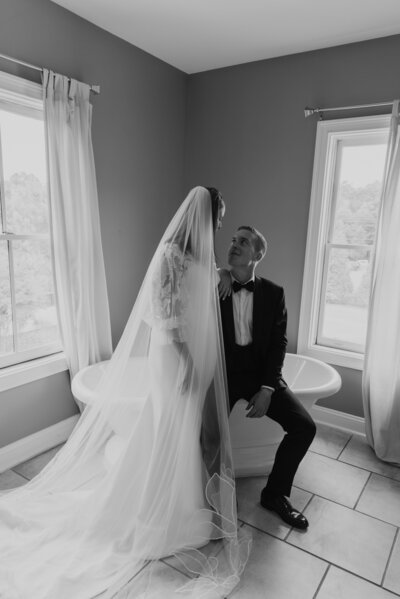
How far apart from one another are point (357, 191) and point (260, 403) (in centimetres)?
184

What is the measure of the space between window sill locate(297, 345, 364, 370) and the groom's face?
132 centimetres

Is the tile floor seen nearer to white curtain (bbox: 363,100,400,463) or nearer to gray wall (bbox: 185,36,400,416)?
white curtain (bbox: 363,100,400,463)

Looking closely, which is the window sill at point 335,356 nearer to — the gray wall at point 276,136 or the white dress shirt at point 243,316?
the gray wall at point 276,136

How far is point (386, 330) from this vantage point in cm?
285

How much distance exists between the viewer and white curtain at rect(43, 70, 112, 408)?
2570 mm

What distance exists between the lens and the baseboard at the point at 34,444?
2.60 meters

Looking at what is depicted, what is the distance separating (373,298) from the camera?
2867 millimetres

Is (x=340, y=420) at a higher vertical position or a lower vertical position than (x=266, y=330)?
lower

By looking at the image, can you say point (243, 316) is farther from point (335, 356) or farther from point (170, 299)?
point (335, 356)

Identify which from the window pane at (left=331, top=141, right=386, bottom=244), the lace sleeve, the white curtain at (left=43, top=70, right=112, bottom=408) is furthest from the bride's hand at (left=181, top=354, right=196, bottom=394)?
the window pane at (left=331, top=141, right=386, bottom=244)

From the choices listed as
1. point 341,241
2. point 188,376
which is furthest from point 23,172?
point 341,241

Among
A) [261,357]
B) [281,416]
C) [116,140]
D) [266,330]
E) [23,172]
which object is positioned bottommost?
[281,416]

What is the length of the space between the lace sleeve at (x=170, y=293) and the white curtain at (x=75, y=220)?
1.04 meters

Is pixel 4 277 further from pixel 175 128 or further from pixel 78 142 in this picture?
pixel 175 128
